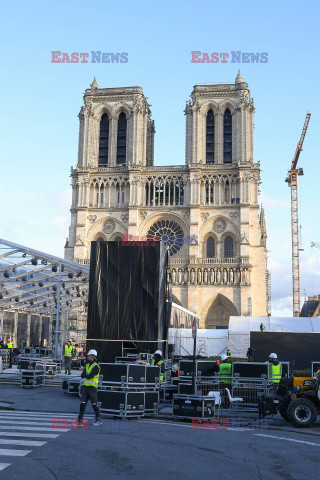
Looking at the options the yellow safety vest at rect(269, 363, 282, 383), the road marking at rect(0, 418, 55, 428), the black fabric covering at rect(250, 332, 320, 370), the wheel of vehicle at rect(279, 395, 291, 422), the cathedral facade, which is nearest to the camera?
the road marking at rect(0, 418, 55, 428)

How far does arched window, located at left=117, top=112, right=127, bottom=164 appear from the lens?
53625mm

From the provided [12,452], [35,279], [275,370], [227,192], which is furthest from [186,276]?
[12,452]

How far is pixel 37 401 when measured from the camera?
14336 millimetres

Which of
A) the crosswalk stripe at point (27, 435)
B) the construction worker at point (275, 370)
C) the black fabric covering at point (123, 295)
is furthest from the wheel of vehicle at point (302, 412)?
the black fabric covering at point (123, 295)

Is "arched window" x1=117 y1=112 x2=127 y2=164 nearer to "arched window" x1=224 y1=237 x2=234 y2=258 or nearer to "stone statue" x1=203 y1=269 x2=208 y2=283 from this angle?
"arched window" x1=224 y1=237 x2=234 y2=258

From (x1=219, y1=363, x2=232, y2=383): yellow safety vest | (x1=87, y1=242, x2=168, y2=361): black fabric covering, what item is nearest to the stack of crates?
(x1=219, y1=363, x2=232, y2=383): yellow safety vest

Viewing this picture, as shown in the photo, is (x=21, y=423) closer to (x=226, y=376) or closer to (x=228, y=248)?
(x=226, y=376)

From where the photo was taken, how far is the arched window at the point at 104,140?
54.0m

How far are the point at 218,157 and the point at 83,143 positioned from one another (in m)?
13.2

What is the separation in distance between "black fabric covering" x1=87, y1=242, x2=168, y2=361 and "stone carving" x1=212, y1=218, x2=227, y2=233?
29.6 meters

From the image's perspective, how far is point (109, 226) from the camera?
5153 cm

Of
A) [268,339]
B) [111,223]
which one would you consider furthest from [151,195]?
[268,339]

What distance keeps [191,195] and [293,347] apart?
78.4ft

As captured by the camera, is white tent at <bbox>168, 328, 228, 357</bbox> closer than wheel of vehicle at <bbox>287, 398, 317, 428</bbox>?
No
